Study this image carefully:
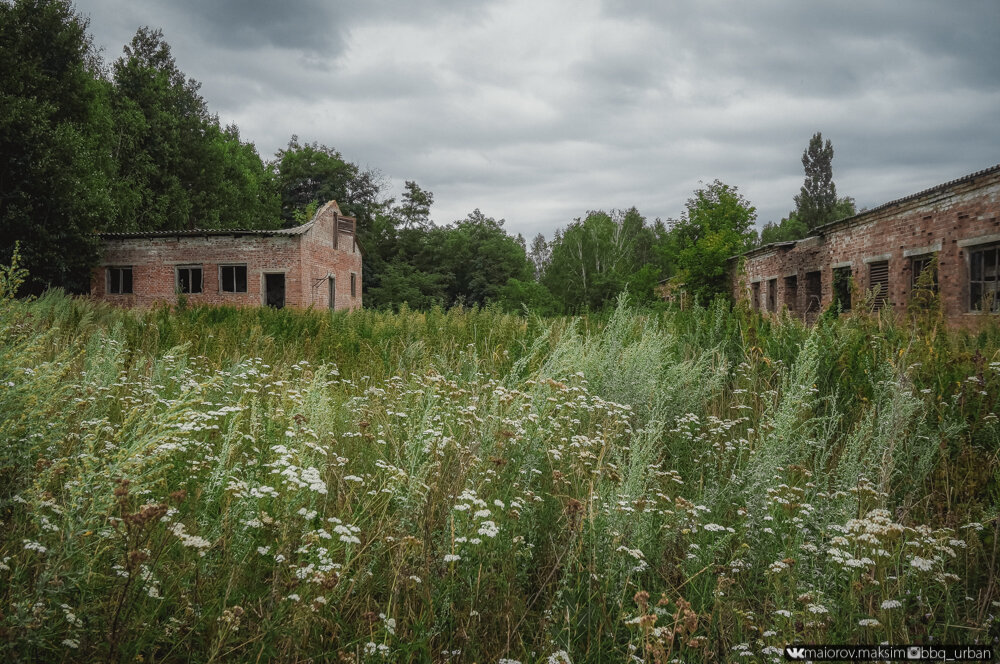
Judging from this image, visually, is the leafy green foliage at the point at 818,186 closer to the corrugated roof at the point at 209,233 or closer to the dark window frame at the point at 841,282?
the dark window frame at the point at 841,282

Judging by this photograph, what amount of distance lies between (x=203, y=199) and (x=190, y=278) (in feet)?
49.4

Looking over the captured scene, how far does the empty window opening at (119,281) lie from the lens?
26.2m

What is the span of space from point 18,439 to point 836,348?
6090 millimetres

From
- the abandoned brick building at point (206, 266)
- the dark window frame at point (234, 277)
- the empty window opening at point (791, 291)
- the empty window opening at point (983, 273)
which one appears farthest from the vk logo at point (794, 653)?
the dark window frame at point (234, 277)

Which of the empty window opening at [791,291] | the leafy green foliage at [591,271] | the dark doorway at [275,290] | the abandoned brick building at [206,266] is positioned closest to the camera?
the empty window opening at [791,291]

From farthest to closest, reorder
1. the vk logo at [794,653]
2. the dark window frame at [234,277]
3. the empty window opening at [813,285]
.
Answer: the dark window frame at [234,277] < the empty window opening at [813,285] < the vk logo at [794,653]

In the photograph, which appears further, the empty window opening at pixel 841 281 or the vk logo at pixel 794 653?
the empty window opening at pixel 841 281

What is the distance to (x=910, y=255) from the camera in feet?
55.4

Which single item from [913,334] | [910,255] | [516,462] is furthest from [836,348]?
[910,255]

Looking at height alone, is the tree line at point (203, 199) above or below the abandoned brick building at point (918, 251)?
above

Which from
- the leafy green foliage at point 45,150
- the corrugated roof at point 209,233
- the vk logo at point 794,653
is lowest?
the vk logo at point 794,653

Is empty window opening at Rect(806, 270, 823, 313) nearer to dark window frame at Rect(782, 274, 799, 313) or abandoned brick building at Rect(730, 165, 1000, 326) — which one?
abandoned brick building at Rect(730, 165, 1000, 326)

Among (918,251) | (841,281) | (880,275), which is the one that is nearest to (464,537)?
(918,251)

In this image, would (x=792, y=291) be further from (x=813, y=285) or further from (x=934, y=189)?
(x=934, y=189)
